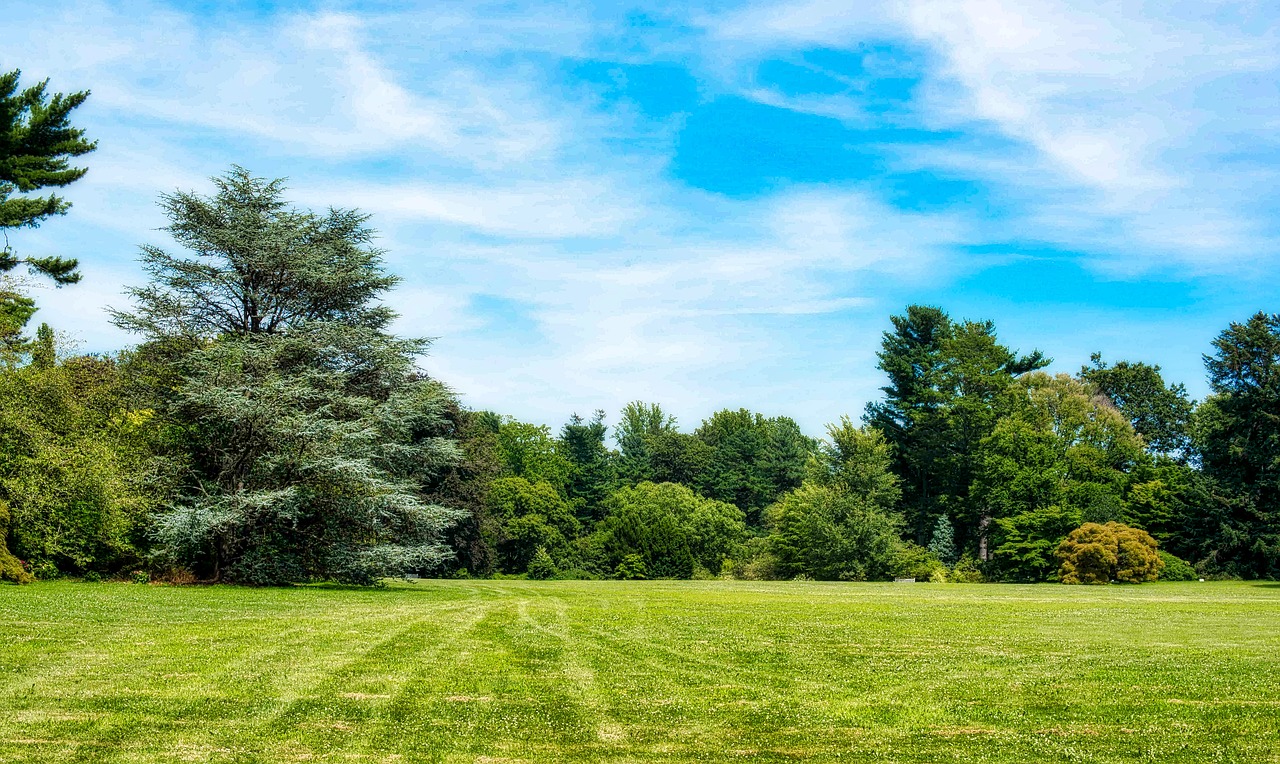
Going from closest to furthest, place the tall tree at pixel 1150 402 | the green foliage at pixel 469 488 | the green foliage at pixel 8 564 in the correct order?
the green foliage at pixel 8 564 → the green foliage at pixel 469 488 → the tall tree at pixel 1150 402

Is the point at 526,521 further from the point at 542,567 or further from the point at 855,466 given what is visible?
the point at 855,466

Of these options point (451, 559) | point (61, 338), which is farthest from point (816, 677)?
point (451, 559)

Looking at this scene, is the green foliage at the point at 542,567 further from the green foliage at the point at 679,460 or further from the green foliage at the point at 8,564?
the green foliage at the point at 8,564

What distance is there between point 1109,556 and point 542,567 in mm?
32490

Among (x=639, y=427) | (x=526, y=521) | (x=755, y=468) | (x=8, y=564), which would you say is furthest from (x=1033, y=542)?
(x=639, y=427)

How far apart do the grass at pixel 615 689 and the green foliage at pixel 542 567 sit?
4380 centimetres

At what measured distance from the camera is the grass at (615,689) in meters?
7.66

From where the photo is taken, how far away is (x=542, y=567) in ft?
203

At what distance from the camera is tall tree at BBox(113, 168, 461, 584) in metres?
30.0

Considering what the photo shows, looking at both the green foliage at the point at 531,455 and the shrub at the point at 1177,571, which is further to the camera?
the green foliage at the point at 531,455

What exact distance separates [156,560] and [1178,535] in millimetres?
49444

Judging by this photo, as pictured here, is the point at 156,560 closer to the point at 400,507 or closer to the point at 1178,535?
the point at 400,507

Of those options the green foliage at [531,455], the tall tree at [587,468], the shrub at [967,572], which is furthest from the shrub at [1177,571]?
the green foliage at [531,455]

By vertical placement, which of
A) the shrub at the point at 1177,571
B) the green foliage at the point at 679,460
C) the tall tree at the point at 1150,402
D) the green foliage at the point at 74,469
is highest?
the tall tree at the point at 1150,402
